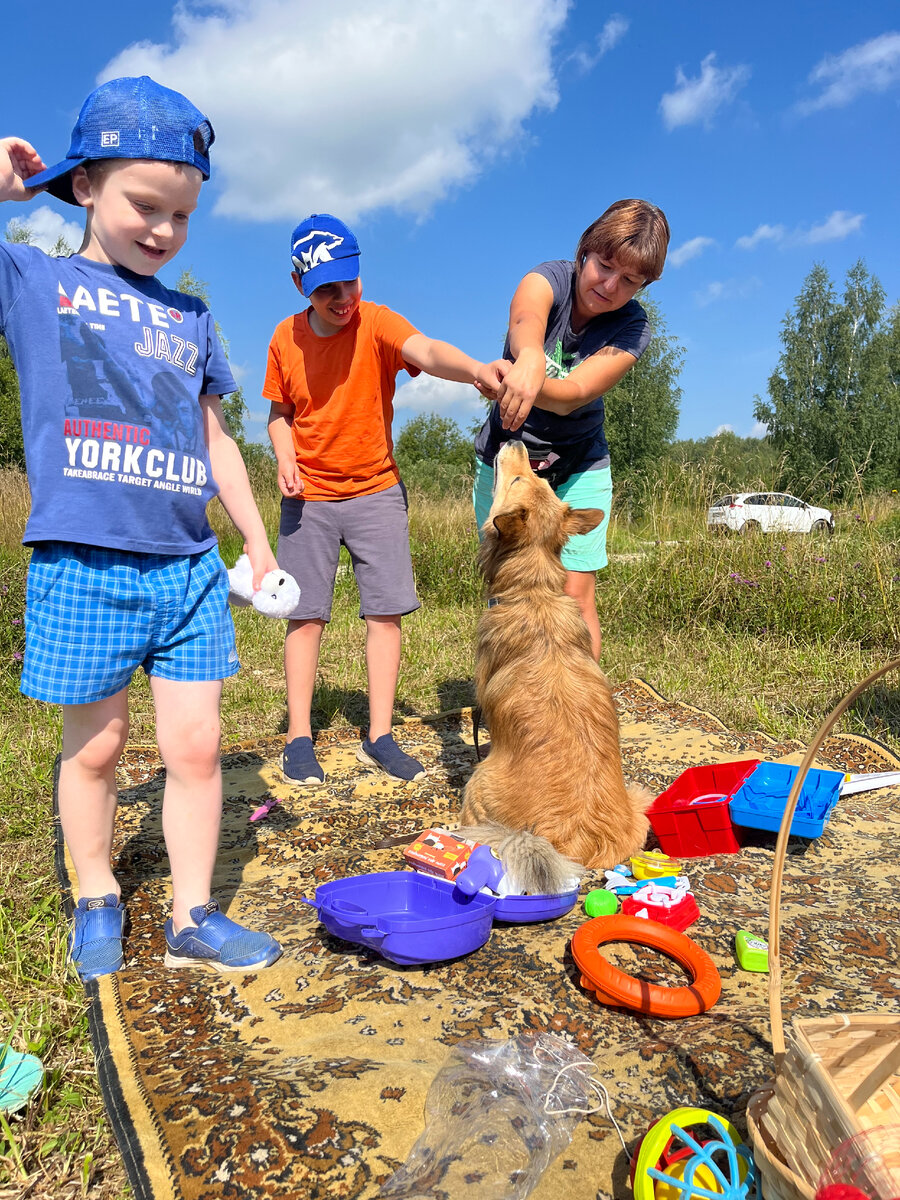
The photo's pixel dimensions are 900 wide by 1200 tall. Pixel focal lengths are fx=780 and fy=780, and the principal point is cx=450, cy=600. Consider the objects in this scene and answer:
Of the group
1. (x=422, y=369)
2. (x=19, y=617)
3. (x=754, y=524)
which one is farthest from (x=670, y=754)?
(x=19, y=617)

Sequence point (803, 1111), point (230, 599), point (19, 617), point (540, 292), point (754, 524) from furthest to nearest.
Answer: point (754, 524) → point (19, 617) → point (540, 292) → point (230, 599) → point (803, 1111)

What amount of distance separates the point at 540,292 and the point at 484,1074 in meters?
3.01

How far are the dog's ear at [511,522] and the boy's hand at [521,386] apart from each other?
1.19 ft

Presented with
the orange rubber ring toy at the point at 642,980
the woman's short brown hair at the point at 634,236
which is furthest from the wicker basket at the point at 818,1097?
the woman's short brown hair at the point at 634,236

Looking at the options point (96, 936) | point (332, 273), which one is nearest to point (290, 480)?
point (332, 273)

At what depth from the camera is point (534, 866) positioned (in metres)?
2.50

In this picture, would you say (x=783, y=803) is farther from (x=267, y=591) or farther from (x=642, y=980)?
(x=267, y=591)

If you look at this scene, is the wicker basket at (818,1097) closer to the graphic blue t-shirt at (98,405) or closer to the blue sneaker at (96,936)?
the blue sneaker at (96,936)

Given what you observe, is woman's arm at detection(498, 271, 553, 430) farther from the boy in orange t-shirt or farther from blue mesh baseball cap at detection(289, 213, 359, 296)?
blue mesh baseball cap at detection(289, 213, 359, 296)

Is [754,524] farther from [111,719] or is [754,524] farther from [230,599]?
[111,719]

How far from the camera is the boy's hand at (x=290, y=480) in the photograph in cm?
385

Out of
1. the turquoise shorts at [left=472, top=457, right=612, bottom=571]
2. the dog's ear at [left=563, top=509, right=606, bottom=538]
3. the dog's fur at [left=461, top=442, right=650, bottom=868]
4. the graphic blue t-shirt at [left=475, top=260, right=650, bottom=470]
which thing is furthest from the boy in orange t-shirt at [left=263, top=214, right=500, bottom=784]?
the dog's ear at [left=563, top=509, right=606, bottom=538]

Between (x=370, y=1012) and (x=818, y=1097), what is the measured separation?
120 cm

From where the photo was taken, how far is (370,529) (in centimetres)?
390
